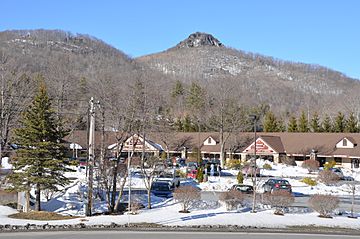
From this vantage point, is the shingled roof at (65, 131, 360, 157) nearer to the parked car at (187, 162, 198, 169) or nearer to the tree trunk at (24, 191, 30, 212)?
the parked car at (187, 162, 198, 169)

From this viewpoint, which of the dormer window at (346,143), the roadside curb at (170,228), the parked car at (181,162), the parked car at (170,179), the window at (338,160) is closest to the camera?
the roadside curb at (170,228)

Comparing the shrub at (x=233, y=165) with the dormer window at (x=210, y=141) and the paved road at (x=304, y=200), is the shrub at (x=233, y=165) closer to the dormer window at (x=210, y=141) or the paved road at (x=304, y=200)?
the dormer window at (x=210, y=141)

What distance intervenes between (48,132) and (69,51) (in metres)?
169

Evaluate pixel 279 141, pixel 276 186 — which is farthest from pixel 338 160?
pixel 276 186

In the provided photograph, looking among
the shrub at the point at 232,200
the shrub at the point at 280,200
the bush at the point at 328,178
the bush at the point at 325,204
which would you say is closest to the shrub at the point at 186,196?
the shrub at the point at 232,200

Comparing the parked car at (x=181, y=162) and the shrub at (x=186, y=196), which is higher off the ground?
the parked car at (x=181, y=162)

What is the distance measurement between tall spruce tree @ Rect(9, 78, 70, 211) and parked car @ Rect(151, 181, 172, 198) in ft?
26.4

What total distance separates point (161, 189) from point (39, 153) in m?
9.98

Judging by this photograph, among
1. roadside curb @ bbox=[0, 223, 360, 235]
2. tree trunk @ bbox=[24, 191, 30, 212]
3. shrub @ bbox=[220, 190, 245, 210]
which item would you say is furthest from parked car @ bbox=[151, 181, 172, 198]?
roadside curb @ bbox=[0, 223, 360, 235]

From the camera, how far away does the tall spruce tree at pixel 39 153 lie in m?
23.4

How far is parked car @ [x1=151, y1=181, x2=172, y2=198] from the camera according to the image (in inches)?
1201

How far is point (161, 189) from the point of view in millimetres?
31062

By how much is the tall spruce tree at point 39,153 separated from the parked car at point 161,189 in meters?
8.06

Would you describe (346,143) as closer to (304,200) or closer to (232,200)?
(304,200)
